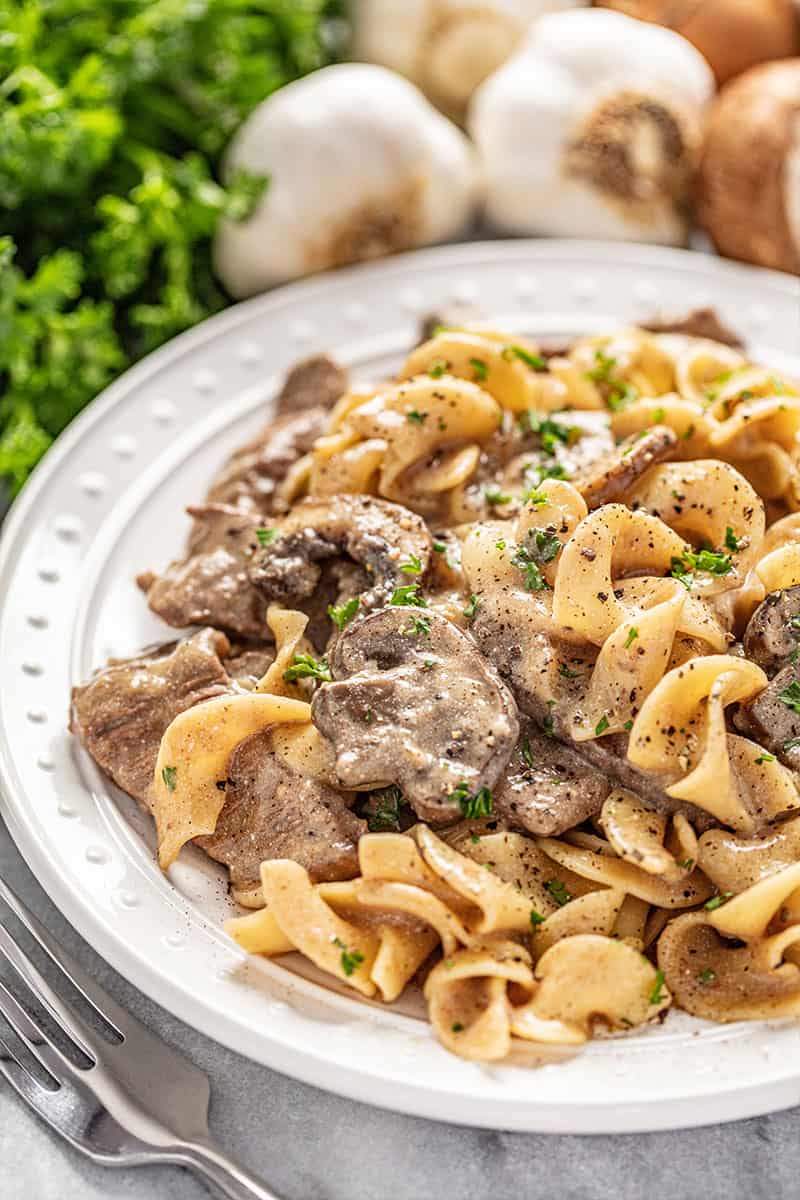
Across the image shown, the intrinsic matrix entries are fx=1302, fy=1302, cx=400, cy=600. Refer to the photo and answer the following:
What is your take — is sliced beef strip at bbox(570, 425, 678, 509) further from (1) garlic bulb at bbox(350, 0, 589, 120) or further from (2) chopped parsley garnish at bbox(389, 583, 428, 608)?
(1) garlic bulb at bbox(350, 0, 589, 120)

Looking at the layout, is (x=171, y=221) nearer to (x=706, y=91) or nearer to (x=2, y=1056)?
(x=706, y=91)

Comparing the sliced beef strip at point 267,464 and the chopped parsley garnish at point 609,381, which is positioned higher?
the chopped parsley garnish at point 609,381

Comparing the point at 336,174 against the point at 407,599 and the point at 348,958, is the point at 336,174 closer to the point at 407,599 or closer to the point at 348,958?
the point at 407,599

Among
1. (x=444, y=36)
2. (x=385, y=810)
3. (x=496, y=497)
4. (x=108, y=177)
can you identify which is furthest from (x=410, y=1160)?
(x=444, y=36)

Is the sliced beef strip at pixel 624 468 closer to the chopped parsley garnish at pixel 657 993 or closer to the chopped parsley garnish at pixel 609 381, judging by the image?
the chopped parsley garnish at pixel 609 381

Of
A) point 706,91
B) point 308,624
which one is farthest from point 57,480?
point 706,91

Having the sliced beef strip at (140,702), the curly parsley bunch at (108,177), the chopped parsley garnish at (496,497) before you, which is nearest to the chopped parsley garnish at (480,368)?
the chopped parsley garnish at (496,497)
